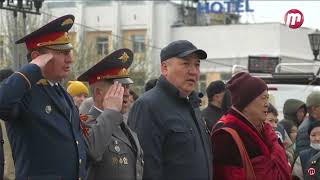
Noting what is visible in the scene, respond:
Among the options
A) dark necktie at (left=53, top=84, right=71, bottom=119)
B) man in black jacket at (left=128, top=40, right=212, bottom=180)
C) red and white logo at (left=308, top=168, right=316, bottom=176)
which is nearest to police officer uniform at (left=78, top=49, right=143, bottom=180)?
man in black jacket at (left=128, top=40, right=212, bottom=180)

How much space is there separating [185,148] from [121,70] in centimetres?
72

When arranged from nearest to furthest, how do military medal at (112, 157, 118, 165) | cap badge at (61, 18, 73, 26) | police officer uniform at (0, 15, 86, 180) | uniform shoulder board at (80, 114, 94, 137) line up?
police officer uniform at (0, 15, 86, 180), cap badge at (61, 18, 73, 26), uniform shoulder board at (80, 114, 94, 137), military medal at (112, 157, 118, 165)

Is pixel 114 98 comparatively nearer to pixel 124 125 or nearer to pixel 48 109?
pixel 124 125

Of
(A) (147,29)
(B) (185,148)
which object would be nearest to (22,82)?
(B) (185,148)

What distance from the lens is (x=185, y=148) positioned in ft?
19.8

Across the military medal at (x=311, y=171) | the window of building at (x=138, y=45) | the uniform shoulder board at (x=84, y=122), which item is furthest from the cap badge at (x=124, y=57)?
the window of building at (x=138, y=45)

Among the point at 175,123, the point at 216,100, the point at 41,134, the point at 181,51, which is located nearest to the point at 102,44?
the point at 216,100

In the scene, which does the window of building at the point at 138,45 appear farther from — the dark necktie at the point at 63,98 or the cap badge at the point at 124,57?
the dark necktie at the point at 63,98

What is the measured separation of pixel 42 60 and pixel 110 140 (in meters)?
0.85

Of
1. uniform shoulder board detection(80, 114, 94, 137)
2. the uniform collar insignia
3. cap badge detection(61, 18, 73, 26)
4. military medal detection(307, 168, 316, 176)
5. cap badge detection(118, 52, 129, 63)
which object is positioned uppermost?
cap badge detection(61, 18, 73, 26)

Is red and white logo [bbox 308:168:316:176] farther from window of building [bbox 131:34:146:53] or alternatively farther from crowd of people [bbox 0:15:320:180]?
window of building [bbox 131:34:146:53]

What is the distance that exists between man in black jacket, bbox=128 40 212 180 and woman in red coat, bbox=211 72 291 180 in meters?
0.15

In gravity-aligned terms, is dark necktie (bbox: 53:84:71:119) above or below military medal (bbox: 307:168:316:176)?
above

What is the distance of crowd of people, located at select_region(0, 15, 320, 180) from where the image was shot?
17.0 feet
